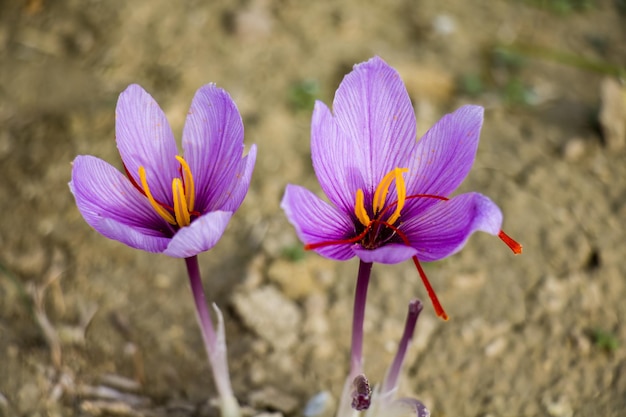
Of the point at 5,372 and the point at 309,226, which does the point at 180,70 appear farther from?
the point at 309,226

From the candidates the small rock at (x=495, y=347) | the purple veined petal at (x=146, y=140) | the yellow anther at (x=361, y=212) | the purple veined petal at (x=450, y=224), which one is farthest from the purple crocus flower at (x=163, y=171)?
the small rock at (x=495, y=347)

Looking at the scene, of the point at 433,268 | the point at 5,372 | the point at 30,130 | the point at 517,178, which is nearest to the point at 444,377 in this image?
the point at 433,268

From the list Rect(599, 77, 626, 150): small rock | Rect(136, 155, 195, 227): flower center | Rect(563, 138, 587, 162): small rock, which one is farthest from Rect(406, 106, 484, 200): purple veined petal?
Rect(599, 77, 626, 150): small rock

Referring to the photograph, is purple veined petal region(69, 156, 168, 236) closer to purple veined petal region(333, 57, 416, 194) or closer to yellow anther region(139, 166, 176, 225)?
yellow anther region(139, 166, 176, 225)

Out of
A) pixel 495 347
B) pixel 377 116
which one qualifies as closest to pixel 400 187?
pixel 377 116

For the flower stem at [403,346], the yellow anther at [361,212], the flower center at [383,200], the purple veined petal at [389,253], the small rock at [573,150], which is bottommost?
the flower stem at [403,346]

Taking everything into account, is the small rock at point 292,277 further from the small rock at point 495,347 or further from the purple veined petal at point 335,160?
Result: the purple veined petal at point 335,160

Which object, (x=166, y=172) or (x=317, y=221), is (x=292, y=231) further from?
(x=317, y=221)
